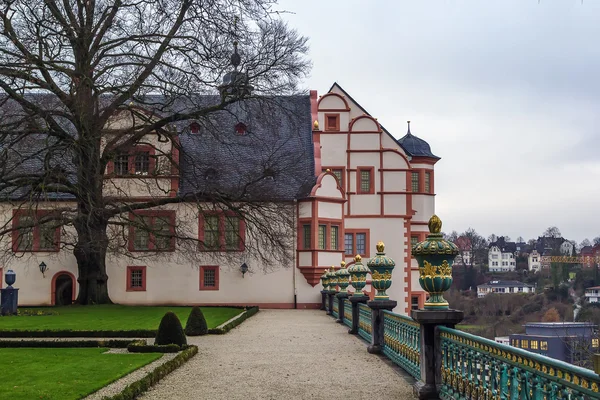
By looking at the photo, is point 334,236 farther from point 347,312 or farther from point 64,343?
point 64,343

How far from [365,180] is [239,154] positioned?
966 cm

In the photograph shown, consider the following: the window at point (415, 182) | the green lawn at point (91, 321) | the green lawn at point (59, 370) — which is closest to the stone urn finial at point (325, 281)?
the green lawn at point (91, 321)

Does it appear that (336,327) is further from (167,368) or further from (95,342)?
(167,368)

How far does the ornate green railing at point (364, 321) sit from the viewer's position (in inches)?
658

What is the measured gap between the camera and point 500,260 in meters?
138

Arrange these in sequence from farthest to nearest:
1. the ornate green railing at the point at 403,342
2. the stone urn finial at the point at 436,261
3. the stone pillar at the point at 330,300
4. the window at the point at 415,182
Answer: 1. the window at the point at 415,182
2. the stone pillar at the point at 330,300
3. the ornate green railing at the point at 403,342
4. the stone urn finial at the point at 436,261

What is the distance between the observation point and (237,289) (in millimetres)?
36031

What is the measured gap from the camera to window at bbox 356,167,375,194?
3994 cm

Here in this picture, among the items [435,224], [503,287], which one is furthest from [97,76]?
[503,287]

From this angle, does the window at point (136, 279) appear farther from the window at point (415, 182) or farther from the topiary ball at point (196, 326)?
the topiary ball at point (196, 326)

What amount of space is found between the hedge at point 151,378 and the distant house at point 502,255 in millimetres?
123674

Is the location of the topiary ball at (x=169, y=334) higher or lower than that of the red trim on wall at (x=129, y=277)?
lower

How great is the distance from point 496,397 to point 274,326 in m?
15.9

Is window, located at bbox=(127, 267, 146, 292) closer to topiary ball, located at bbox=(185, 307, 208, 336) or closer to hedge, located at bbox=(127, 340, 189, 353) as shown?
topiary ball, located at bbox=(185, 307, 208, 336)
